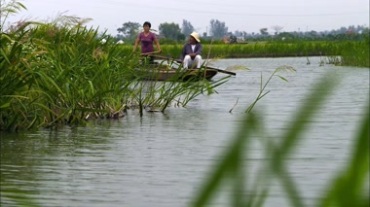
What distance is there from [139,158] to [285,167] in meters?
6.02

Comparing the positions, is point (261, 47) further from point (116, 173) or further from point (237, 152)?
point (237, 152)

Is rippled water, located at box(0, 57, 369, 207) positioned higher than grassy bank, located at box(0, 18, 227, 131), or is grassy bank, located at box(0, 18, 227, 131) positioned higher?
grassy bank, located at box(0, 18, 227, 131)

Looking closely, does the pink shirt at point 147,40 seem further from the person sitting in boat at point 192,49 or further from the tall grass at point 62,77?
the tall grass at point 62,77

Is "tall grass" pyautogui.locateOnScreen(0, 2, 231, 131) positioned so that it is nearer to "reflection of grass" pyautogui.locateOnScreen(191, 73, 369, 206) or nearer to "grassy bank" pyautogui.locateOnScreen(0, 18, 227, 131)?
"grassy bank" pyautogui.locateOnScreen(0, 18, 227, 131)

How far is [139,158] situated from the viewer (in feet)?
21.8

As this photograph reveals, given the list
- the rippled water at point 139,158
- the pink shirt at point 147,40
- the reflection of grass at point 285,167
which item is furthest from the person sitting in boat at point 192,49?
the reflection of grass at point 285,167

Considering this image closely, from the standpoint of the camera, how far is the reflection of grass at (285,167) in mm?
587

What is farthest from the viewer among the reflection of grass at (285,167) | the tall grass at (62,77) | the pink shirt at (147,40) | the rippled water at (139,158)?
the pink shirt at (147,40)

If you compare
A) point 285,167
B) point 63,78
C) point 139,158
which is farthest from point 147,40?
point 285,167

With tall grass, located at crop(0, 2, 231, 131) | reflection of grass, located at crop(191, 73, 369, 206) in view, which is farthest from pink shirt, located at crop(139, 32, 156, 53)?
reflection of grass, located at crop(191, 73, 369, 206)

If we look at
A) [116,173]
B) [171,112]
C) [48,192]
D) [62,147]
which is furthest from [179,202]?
[171,112]

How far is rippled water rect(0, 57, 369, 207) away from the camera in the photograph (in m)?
4.94

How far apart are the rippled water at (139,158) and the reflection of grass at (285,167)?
219cm

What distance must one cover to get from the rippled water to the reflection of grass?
7.20 ft
